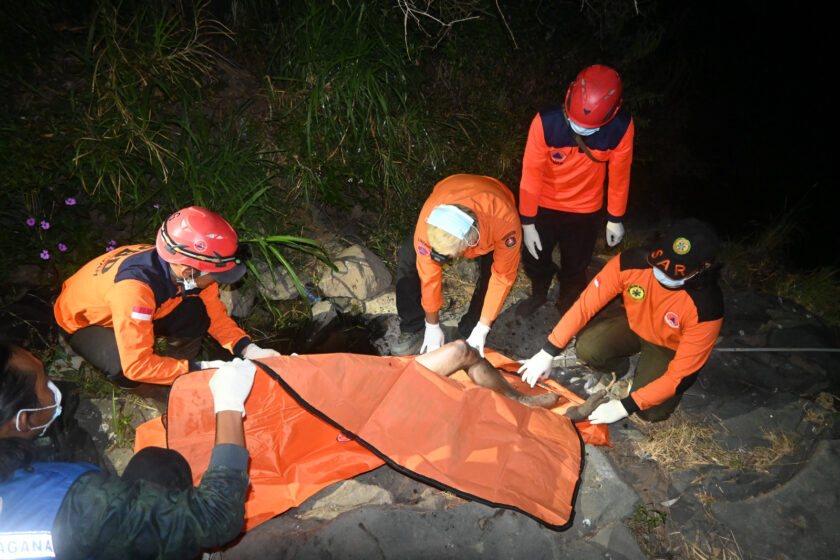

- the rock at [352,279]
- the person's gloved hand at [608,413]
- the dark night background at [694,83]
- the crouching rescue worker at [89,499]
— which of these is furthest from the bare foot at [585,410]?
the dark night background at [694,83]

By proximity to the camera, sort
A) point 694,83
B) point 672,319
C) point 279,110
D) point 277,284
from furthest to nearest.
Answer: point 694,83 < point 279,110 < point 277,284 < point 672,319

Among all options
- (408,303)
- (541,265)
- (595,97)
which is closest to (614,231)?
(541,265)

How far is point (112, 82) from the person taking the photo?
11.0 ft

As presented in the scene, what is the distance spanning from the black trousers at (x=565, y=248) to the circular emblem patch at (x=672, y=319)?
90 cm

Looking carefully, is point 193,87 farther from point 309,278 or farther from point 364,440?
point 364,440

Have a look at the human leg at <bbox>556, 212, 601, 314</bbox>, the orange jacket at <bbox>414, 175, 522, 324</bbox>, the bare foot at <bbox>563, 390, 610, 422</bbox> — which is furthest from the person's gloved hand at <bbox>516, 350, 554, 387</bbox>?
the human leg at <bbox>556, 212, 601, 314</bbox>

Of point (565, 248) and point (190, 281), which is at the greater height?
point (190, 281)

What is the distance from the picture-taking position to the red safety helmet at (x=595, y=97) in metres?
2.50

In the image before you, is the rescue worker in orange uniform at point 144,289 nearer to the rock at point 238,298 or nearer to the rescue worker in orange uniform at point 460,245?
the rock at point 238,298

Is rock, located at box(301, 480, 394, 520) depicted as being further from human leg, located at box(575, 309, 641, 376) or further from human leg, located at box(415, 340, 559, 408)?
human leg, located at box(575, 309, 641, 376)

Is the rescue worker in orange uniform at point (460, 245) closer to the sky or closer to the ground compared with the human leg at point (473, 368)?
closer to the sky

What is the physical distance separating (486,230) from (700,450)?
5.83 feet

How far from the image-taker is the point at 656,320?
8.39ft

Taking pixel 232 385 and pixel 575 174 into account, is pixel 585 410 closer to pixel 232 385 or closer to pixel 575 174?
pixel 575 174
